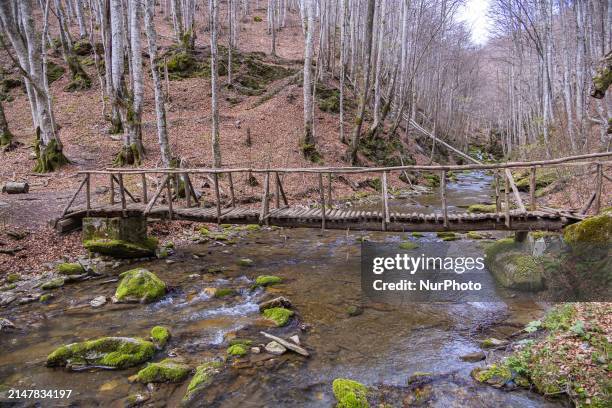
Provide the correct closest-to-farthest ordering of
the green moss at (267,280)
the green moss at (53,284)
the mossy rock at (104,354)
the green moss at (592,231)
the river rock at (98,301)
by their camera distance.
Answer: the mossy rock at (104,354) < the green moss at (592,231) < the river rock at (98,301) < the green moss at (53,284) < the green moss at (267,280)

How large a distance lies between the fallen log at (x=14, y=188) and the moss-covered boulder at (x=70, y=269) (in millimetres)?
4275

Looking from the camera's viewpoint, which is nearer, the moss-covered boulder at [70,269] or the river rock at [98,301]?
the river rock at [98,301]

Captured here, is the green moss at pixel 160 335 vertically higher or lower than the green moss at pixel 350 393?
higher

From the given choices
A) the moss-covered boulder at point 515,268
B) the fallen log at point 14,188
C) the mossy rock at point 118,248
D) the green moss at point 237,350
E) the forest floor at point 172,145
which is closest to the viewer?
the green moss at point 237,350

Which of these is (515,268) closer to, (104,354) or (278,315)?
(278,315)

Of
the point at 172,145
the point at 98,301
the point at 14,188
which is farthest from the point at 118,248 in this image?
the point at 172,145

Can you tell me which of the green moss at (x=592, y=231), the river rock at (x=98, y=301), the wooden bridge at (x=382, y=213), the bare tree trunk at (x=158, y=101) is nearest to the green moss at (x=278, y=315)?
the wooden bridge at (x=382, y=213)

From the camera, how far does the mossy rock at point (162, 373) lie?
4574 mm

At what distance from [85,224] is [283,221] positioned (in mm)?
4774

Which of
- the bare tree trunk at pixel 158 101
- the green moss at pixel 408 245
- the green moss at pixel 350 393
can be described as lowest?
the green moss at pixel 350 393

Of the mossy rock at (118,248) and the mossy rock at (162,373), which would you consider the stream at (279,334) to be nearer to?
the mossy rock at (162,373)

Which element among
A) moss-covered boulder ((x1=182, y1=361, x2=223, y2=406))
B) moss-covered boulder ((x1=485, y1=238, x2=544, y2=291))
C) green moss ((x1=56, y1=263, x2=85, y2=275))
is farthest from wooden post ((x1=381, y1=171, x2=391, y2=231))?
green moss ((x1=56, y1=263, x2=85, y2=275))

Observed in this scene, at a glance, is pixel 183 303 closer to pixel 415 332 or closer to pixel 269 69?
pixel 415 332

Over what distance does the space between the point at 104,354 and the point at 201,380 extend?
4.67ft
